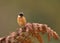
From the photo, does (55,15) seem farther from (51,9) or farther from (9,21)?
(9,21)

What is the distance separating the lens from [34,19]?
5.46 ft

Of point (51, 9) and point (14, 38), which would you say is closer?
point (14, 38)

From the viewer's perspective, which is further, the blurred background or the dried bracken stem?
the blurred background

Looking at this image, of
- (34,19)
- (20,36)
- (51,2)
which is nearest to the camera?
(20,36)

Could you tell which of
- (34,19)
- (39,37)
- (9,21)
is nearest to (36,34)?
(39,37)

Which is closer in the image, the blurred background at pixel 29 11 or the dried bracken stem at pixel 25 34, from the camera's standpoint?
the dried bracken stem at pixel 25 34

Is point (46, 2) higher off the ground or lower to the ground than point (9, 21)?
higher

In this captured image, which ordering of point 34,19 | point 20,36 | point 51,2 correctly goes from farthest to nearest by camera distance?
point 51,2, point 34,19, point 20,36

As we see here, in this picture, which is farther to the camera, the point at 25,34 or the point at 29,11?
the point at 29,11

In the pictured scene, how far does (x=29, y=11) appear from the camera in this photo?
68.2 inches

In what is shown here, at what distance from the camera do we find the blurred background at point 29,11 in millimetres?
1700

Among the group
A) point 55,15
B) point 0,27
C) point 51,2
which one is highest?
point 51,2

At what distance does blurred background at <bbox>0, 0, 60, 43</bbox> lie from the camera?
5.58ft

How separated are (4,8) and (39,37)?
4.34ft
